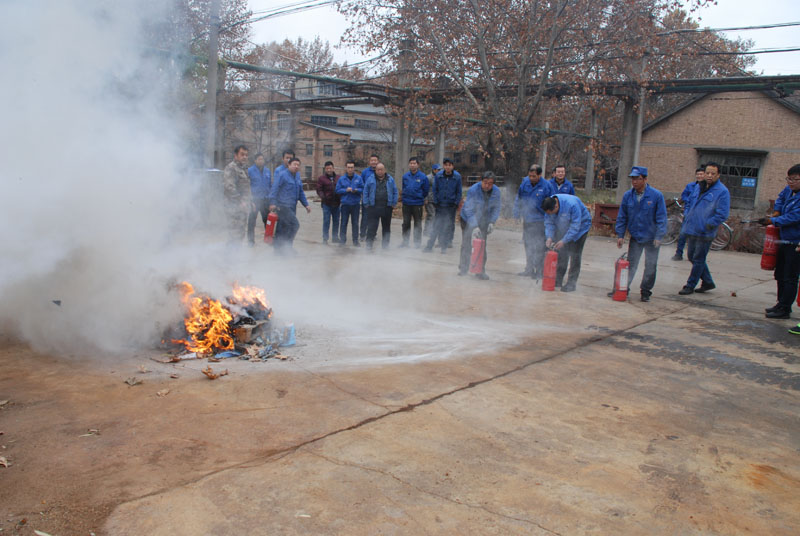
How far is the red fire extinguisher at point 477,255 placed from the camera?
29.2ft

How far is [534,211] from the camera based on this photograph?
911 cm

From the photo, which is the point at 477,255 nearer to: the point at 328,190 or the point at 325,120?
the point at 328,190

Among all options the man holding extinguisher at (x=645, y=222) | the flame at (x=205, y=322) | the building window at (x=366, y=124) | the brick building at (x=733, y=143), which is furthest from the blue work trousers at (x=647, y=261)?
the building window at (x=366, y=124)

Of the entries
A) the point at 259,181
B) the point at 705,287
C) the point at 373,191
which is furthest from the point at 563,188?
the point at 259,181

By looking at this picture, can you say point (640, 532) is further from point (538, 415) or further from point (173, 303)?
point (173, 303)

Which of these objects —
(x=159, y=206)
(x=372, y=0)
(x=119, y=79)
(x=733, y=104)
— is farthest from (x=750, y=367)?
(x=733, y=104)

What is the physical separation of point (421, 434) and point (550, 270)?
5190 mm

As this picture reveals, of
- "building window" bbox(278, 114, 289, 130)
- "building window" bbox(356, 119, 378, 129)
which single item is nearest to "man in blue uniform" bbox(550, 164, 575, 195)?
"building window" bbox(278, 114, 289, 130)

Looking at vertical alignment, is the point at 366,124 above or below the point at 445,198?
above

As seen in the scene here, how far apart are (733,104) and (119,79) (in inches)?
1054

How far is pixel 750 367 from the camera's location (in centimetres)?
517

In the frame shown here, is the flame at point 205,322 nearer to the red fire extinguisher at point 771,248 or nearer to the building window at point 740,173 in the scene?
the red fire extinguisher at point 771,248

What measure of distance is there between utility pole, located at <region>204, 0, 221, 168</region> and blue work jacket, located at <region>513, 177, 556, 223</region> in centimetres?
590

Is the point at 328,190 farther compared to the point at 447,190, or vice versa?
the point at 328,190
